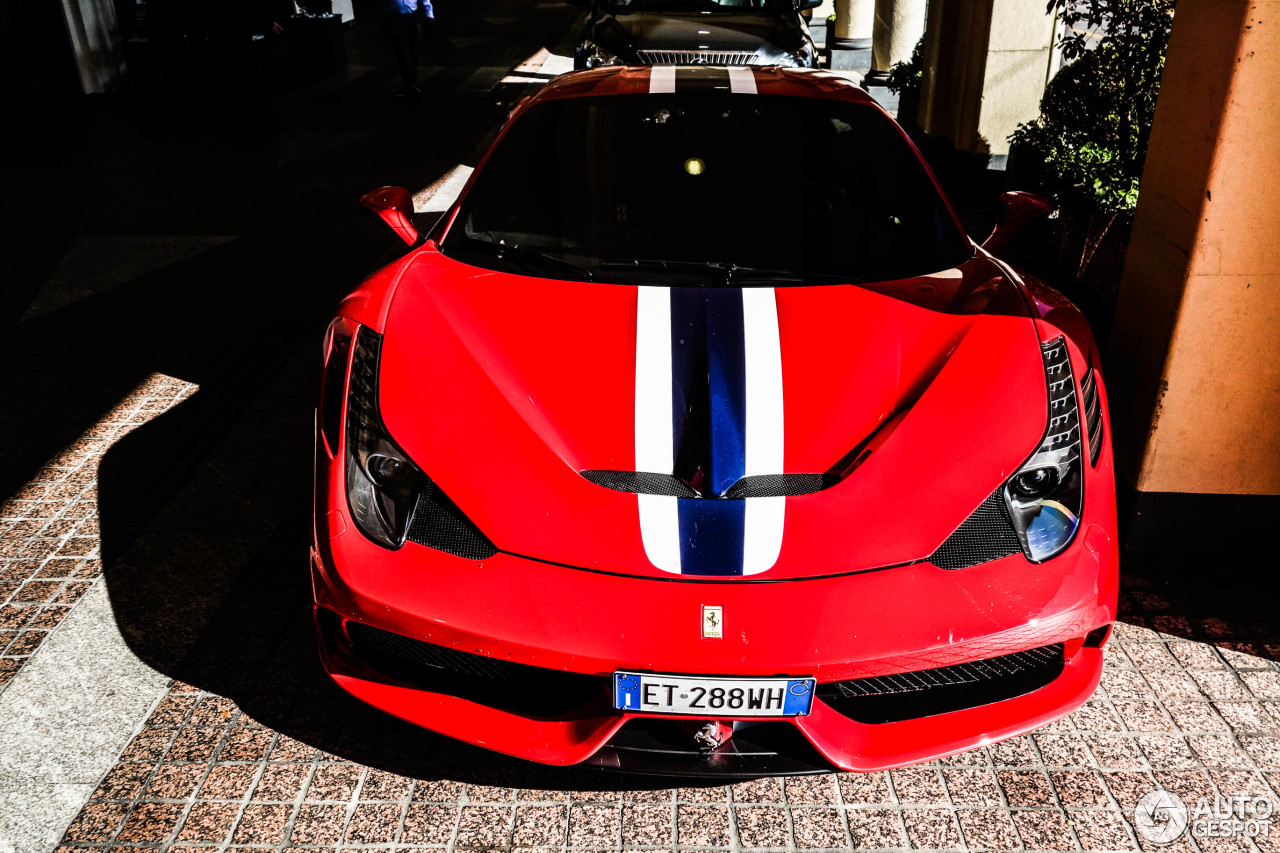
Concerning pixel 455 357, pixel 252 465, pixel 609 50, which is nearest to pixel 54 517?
pixel 252 465

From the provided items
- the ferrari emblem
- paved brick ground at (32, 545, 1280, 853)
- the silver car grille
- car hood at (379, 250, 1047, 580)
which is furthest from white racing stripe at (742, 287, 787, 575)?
the silver car grille

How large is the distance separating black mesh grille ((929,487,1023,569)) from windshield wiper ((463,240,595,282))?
125cm

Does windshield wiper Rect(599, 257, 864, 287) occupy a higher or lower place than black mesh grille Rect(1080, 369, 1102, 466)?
higher

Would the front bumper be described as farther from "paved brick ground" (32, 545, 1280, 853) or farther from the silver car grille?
the silver car grille

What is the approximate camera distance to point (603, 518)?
7.02ft

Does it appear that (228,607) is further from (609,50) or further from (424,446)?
(609,50)

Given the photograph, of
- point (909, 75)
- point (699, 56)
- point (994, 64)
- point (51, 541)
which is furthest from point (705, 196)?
point (909, 75)

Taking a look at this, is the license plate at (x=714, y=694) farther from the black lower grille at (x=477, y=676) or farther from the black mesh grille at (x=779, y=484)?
the black mesh grille at (x=779, y=484)

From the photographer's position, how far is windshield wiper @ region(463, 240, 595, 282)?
284 cm

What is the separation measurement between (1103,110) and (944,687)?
4670 mm

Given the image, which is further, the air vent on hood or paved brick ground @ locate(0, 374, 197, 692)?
paved brick ground @ locate(0, 374, 197, 692)

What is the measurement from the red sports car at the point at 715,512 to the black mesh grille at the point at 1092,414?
0.04 ft

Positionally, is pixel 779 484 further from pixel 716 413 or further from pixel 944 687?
pixel 944 687

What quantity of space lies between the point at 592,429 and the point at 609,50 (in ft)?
22.8
